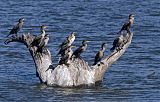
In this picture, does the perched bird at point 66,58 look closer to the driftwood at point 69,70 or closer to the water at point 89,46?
the driftwood at point 69,70

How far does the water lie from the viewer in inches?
1022

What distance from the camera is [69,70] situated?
1037 inches

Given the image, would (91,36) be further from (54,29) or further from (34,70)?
(34,70)

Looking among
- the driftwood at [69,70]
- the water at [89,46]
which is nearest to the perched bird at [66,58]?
the driftwood at [69,70]

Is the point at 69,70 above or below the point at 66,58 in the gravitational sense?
below

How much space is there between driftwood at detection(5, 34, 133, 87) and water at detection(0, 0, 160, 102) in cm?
25

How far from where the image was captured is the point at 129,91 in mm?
26422

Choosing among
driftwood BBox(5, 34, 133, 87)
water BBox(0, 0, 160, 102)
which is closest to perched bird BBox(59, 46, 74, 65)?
driftwood BBox(5, 34, 133, 87)

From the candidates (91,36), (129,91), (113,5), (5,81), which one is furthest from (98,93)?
(113,5)

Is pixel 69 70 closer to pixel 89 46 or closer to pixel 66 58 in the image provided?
pixel 66 58

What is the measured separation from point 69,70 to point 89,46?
7079mm

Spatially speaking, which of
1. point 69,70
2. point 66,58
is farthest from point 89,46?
point 66,58

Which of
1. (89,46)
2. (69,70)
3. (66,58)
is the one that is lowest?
(89,46)

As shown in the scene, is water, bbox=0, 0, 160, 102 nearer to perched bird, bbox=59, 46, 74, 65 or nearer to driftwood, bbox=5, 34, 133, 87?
driftwood, bbox=5, 34, 133, 87
